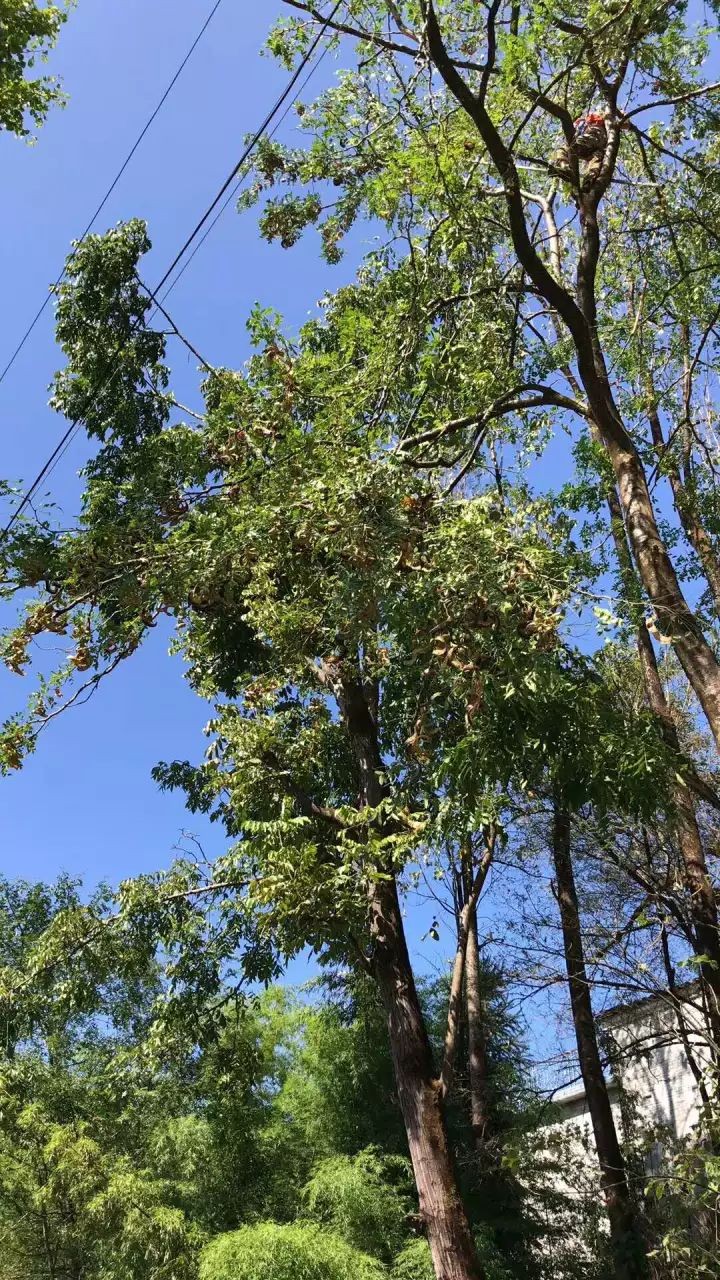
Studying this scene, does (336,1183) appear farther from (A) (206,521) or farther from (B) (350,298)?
(B) (350,298)

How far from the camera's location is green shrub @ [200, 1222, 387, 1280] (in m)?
6.69

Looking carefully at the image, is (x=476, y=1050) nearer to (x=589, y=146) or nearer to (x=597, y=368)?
(x=597, y=368)

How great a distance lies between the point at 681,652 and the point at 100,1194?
7.10 metres

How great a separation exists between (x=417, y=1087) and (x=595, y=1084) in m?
4.10

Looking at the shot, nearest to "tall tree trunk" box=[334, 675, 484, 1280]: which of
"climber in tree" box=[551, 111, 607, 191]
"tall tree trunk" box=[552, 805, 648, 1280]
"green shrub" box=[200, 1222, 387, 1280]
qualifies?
"tall tree trunk" box=[552, 805, 648, 1280]

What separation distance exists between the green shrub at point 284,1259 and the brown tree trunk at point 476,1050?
216cm

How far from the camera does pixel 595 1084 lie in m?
8.39

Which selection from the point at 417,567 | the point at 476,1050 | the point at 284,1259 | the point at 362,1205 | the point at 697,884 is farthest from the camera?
the point at 476,1050

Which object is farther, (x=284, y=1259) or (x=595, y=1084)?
(x=595, y=1084)

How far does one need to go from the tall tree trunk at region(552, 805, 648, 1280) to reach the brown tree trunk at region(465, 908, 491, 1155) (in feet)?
3.17

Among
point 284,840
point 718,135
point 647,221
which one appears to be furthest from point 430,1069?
point 718,135

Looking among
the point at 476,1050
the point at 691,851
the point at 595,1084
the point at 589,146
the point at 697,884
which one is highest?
the point at 589,146

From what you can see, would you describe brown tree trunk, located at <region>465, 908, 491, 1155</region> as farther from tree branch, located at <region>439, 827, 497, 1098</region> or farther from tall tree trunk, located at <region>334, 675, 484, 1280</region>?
tall tree trunk, located at <region>334, 675, 484, 1280</region>

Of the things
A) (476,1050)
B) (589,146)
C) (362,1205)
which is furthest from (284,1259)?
(589,146)
